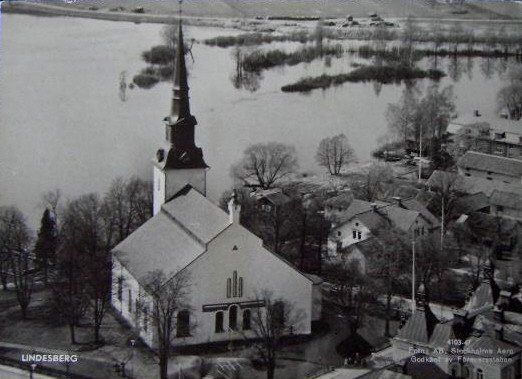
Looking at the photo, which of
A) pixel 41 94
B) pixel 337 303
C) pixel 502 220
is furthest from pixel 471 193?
pixel 41 94

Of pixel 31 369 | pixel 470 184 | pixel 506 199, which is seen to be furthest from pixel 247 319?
pixel 506 199

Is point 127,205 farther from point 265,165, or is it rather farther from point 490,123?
point 490,123

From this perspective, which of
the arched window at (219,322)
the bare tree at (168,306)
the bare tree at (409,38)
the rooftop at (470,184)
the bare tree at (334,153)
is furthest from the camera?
the rooftop at (470,184)

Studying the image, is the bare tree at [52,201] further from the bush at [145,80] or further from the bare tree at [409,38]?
the bare tree at [409,38]

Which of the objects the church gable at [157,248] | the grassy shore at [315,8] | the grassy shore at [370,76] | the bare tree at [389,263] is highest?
the grassy shore at [315,8]

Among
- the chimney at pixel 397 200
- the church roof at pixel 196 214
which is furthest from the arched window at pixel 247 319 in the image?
the chimney at pixel 397 200

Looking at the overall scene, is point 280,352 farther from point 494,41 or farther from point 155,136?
point 494,41
